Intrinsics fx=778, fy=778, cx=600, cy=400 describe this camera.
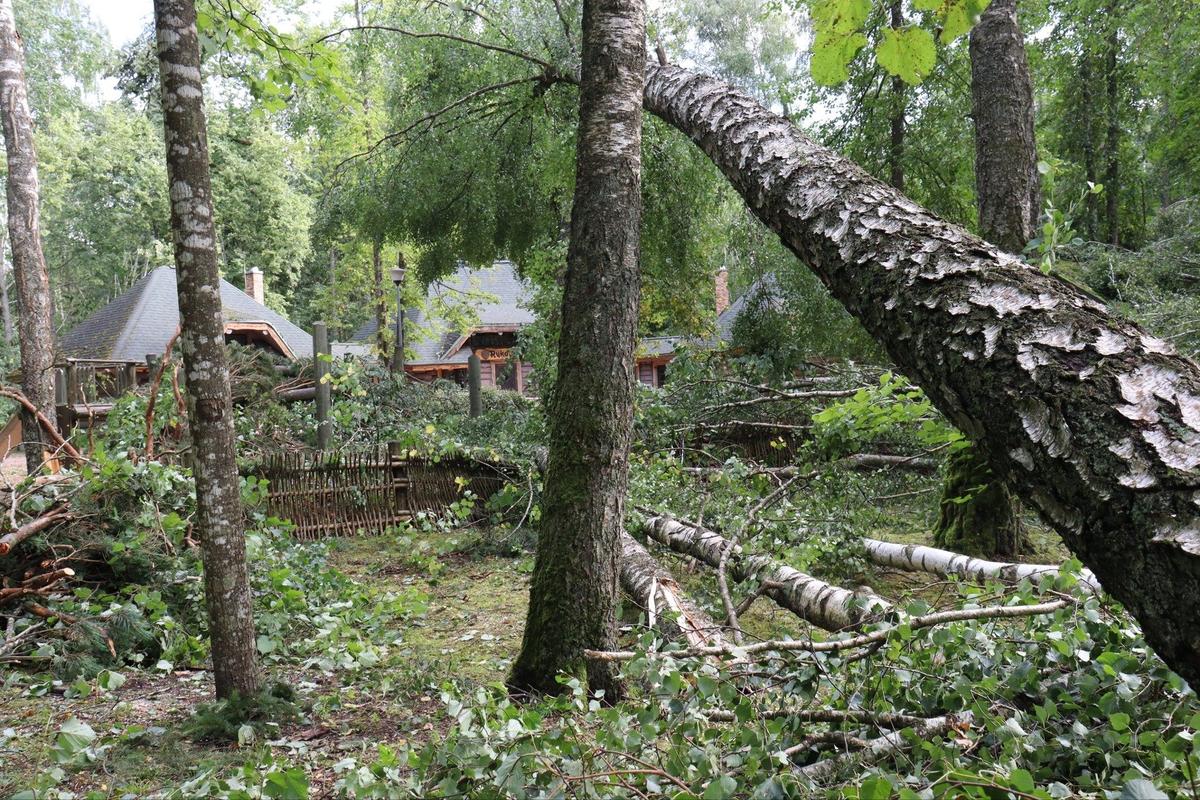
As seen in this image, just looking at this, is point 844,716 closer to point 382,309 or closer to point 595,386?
point 595,386

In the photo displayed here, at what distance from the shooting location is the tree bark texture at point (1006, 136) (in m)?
5.51

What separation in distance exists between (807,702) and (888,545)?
12.4 ft

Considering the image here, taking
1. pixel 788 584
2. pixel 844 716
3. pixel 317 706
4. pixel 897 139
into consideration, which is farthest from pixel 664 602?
pixel 897 139

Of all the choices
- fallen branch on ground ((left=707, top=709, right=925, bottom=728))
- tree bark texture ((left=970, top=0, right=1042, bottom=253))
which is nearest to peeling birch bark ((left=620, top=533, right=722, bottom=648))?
fallen branch on ground ((left=707, top=709, right=925, bottom=728))

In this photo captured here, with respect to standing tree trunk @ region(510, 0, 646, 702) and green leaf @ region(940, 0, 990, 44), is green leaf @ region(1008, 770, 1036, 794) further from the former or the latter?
standing tree trunk @ region(510, 0, 646, 702)

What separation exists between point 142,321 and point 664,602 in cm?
2557

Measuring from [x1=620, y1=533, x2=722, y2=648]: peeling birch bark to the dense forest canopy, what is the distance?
0.04 meters

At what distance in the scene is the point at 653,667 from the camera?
83.5 inches

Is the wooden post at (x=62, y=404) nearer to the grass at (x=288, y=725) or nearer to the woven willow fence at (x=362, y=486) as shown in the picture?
the woven willow fence at (x=362, y=486)

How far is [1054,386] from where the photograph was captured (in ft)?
4.25

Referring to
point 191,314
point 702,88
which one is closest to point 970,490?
point 702,88

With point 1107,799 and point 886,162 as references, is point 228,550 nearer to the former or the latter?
point 1107,799

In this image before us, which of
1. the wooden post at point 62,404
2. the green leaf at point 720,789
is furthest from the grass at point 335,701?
the wooden post at point 62,404

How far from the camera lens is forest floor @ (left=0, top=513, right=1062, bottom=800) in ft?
9.98
